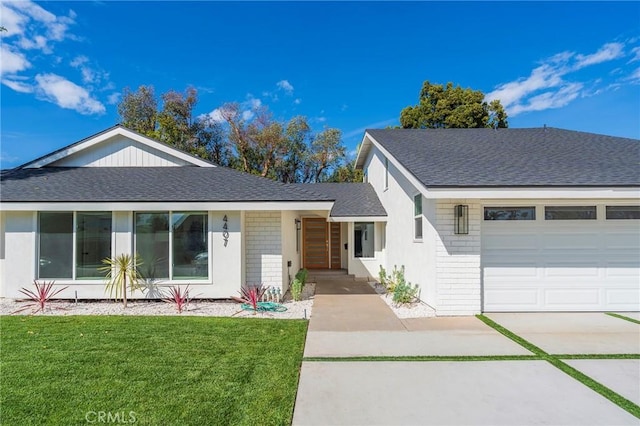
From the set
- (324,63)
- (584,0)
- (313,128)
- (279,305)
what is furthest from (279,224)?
(313,128)

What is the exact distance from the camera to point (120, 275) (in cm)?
836

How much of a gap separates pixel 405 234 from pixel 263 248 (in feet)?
14.1

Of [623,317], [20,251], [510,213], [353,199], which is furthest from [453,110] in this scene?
[20,251]

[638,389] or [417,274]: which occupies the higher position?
[417,274]

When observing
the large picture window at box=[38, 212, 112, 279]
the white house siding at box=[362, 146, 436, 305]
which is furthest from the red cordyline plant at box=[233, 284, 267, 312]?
the white house siding at box=[362, 146, 436, 305]

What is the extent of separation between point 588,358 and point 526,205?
363 cm

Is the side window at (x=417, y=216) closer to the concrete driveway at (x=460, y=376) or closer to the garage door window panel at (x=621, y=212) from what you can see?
the concrete driveway at (x=460, y=376)

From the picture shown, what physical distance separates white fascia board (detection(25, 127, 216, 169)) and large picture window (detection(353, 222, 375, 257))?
6194 millimetres

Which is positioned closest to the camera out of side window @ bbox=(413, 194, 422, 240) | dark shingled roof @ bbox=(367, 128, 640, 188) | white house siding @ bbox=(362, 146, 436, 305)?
dark shingled roof @ bbox=(367, 128, 640, 188)

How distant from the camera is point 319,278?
13047mm

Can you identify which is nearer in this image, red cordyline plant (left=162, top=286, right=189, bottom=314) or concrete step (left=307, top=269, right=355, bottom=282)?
red cordyline plant (left=162, top=286, right=189, bottom=314)

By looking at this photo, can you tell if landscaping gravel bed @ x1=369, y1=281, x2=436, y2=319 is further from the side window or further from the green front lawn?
the green front lawn

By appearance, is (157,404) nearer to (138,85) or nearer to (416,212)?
(416,212)

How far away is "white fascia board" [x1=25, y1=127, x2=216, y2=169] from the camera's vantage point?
34.1 feet
